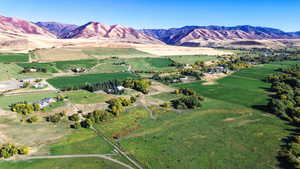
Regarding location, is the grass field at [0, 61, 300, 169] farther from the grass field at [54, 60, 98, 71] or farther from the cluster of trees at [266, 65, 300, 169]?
the grass field at [54, 60, 98, 71]

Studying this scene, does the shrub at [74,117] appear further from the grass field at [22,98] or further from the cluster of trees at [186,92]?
the cluster of trees at [186,92]

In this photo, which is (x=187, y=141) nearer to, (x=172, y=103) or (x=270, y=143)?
(x=270, y=143)

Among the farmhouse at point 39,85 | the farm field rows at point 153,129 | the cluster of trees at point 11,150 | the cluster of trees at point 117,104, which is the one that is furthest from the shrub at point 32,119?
the farmhouse at point 39,85

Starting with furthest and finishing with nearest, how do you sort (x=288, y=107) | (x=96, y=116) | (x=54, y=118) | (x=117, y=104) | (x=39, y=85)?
(x=39, y=85)
(x=117, y=104)
(x=288, y=107)
(x=96, y=116)
(x=54, y=118)

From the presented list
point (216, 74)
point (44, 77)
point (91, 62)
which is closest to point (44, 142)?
point (44, 77)

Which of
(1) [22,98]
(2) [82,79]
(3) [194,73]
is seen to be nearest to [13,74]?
(2) [82,79]

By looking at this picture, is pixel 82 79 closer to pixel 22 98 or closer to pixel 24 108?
pixel 22 98
